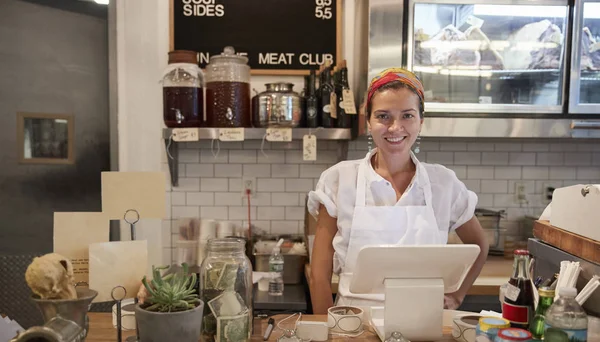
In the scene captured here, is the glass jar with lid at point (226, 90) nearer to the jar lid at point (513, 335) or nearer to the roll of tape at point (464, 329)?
the roll of tape at point (464, 329)

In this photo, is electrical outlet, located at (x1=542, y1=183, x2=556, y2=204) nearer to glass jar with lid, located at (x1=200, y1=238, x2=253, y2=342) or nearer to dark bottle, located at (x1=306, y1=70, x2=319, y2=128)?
dark bottle, located at (x1=306, y1=70, x2=319, y2=128)

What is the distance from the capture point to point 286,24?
3.00 metres

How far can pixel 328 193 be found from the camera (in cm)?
189

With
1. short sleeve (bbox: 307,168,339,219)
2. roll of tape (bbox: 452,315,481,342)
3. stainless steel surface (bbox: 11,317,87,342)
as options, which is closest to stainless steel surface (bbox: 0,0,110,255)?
short sleeve (bbox: 307,168,339,219)

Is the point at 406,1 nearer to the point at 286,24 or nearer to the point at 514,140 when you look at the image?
the point at 286,24

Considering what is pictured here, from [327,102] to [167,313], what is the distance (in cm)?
194

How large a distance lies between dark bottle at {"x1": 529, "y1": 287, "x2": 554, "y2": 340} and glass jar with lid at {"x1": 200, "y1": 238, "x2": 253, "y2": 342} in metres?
0.68

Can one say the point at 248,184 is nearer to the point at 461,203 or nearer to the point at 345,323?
the point at 461,203

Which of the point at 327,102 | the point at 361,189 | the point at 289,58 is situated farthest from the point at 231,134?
the point at 361,189

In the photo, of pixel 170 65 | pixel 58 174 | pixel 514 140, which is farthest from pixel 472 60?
pixel 58 174

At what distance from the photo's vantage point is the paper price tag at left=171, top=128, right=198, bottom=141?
2609mm

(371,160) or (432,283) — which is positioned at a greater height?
(371,160)

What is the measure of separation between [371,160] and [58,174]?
2.15 m

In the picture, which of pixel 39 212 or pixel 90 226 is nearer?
pixel 90 226
